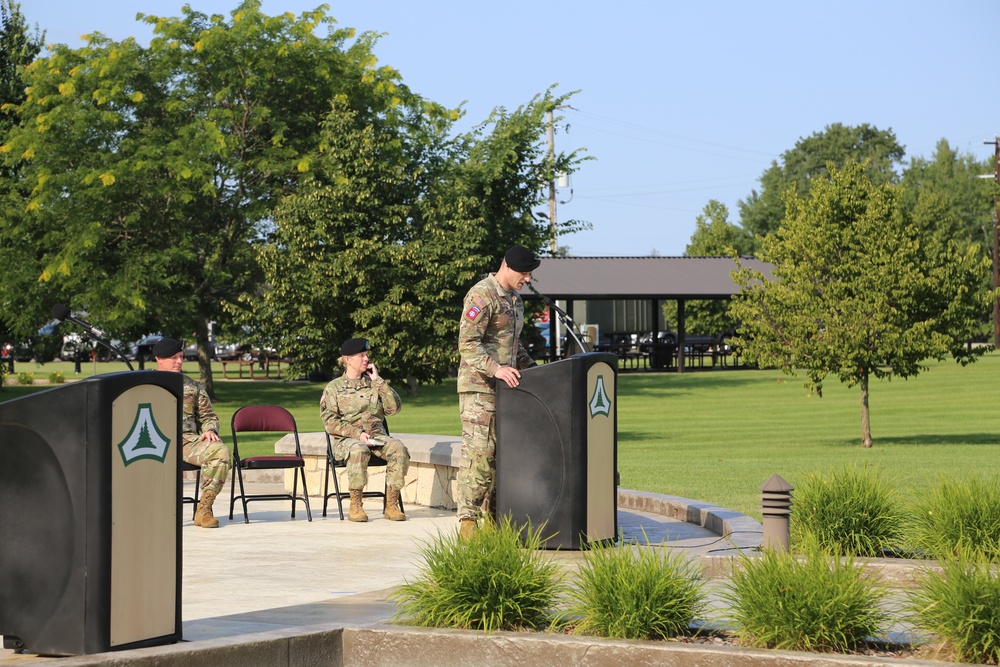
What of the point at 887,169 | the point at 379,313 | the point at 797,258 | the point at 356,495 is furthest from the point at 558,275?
the point at 887,169

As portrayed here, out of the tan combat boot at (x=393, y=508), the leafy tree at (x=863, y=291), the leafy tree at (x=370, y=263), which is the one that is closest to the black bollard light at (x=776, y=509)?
the tan combat boot at (x=393, y=508)

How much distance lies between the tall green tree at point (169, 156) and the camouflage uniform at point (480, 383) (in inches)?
1109

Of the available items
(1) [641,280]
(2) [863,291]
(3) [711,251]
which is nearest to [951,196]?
(3) [711,251]

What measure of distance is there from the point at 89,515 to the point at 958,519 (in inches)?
196

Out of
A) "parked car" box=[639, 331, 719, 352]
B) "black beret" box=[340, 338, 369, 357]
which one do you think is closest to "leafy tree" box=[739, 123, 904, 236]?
"parked car" box=[639, 331, 719, 352]

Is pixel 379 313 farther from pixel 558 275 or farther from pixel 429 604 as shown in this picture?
pixel 558 275

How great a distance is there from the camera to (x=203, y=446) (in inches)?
A: 445

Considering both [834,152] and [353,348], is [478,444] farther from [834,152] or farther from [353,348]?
[834,152]

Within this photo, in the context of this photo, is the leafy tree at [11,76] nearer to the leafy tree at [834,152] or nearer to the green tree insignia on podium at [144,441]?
the green tree insignia on podium at [144,441]

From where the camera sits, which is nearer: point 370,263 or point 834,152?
point 370,263

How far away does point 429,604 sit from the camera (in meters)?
6.49

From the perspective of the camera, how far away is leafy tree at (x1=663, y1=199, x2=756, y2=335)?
6769cm

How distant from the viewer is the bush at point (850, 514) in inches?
329

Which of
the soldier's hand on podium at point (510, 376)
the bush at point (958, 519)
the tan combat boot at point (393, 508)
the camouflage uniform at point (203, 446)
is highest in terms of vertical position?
the soldier's hand on podium at point (510, 376)
